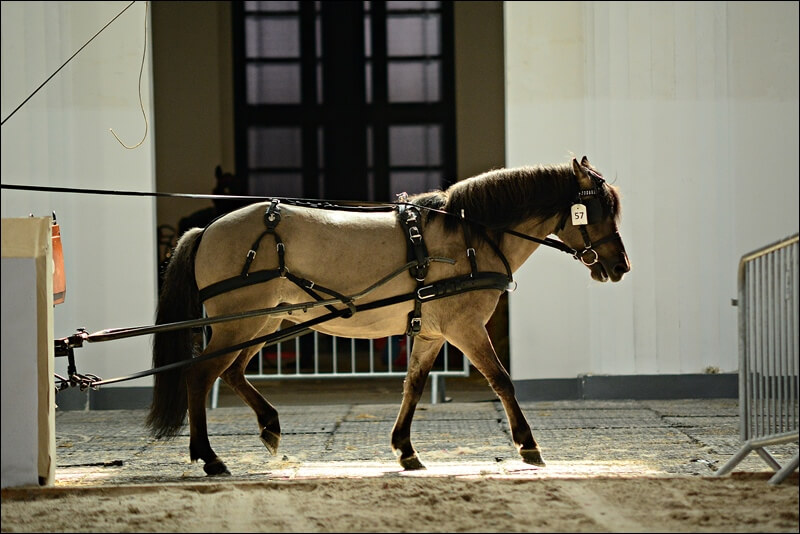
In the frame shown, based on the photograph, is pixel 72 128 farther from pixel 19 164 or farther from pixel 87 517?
pixel 87 517

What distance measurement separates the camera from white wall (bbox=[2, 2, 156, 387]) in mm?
9211

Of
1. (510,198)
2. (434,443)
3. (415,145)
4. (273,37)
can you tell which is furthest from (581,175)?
(273,37)

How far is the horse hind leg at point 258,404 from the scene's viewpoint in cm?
612

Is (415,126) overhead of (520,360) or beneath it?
overhead

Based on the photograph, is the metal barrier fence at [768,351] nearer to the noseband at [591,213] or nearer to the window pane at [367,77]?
the noseband at [591,213]

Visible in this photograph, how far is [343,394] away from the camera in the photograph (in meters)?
10.2

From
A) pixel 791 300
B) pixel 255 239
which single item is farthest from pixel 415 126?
pixel 791 300

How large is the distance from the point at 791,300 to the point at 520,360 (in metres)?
4.66

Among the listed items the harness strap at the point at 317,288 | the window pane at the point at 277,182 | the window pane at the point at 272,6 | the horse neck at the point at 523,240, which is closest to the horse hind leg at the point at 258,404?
the harness strap at the point at 317,288

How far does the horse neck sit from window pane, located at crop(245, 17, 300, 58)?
777 centimetres

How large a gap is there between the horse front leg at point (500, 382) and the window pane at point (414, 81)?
783cm

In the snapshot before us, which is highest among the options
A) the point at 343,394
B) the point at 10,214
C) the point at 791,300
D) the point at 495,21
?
the point at 495,21

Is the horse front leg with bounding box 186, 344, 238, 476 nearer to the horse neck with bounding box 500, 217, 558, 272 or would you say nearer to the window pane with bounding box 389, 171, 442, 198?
the horse neck with bounding box 500, 217, 558, 272

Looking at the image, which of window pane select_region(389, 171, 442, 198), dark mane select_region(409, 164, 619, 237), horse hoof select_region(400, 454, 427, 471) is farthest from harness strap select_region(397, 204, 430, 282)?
window pane select_region(389, 171, 442, 198)
